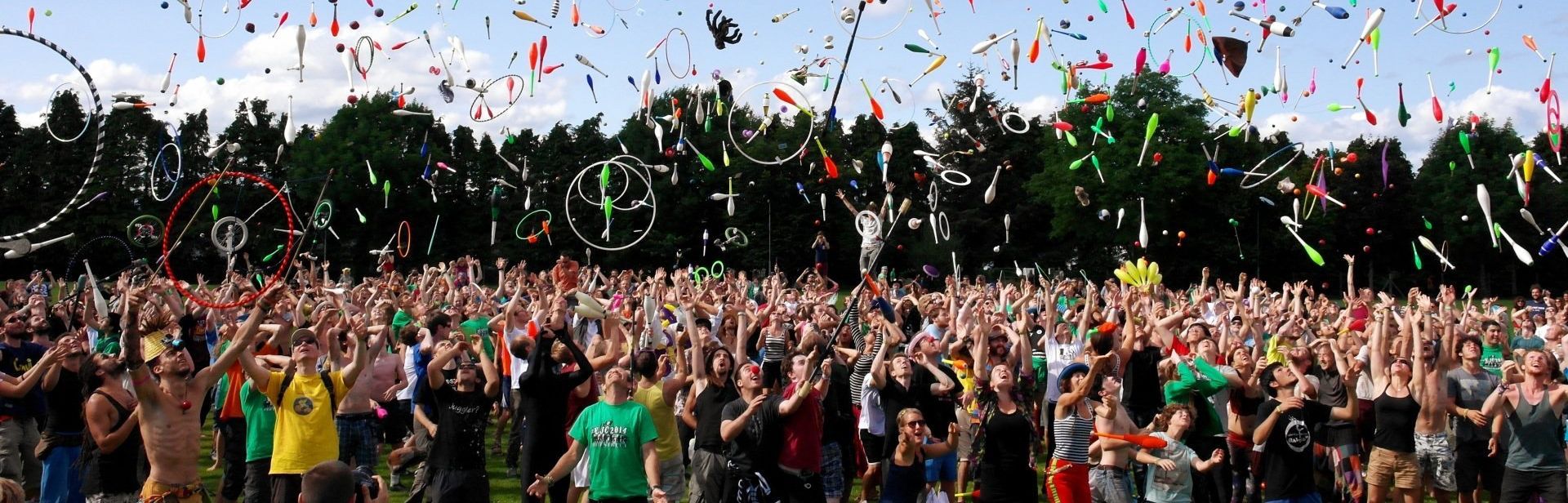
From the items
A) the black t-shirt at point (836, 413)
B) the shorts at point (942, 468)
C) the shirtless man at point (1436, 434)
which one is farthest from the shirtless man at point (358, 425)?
the shirtless man at point (1436, 434)

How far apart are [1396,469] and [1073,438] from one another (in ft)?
7.97

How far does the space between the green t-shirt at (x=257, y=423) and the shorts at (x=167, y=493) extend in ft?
2.60

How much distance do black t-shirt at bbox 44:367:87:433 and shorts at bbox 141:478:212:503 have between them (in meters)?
1.49

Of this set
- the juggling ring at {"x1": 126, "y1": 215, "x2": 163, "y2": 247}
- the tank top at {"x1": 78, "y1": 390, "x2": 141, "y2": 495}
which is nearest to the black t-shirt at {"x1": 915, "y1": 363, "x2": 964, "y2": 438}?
the tank top at {"x1": 78, "y1": 390, "x2": 141, "y2": 495}

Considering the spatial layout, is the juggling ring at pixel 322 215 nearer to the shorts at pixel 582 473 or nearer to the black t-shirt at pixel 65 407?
the black t-shirt at pixel 65 407

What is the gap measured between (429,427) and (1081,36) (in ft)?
38.9

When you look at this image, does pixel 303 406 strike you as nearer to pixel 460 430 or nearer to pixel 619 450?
pixel 460 430

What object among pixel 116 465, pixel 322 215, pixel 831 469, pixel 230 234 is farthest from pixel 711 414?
pixel 322 215

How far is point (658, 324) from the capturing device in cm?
1273

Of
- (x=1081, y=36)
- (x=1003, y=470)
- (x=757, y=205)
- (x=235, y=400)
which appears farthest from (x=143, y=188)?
(x=1003, y=470)

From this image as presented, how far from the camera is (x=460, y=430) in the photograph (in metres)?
8.15

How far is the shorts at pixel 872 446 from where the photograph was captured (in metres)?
9.47

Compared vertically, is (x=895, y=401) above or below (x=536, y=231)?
below

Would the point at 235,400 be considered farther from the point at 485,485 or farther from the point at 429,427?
the point at 485,485
